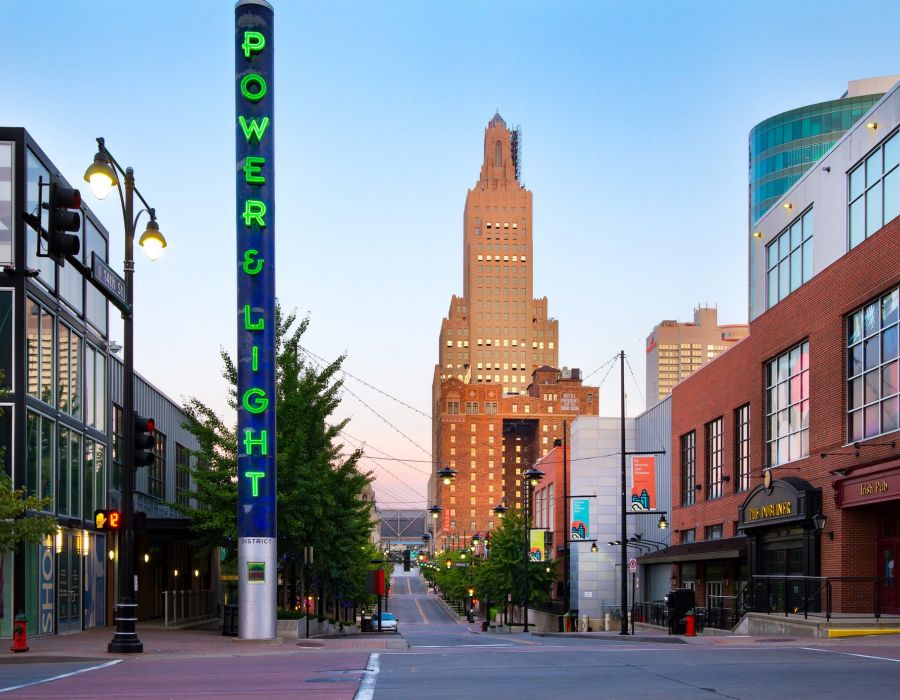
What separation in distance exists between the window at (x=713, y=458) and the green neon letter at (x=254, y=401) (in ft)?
84.9

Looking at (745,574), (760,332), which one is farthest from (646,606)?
(760,332)

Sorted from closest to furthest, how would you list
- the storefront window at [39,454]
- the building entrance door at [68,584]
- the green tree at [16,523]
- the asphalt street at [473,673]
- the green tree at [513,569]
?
the asphalt street at [473,673], the green tree at [16,523], the storefront window at [39,454], the building entrance door at [68,584], the green tree at [513,569]

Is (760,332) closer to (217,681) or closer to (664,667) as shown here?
(664,667)

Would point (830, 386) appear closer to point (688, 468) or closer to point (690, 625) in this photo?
point (690, 625)

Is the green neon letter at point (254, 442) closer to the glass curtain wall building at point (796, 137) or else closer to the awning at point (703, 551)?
the awning at point (703, 551)

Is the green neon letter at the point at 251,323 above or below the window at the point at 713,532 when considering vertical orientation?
above

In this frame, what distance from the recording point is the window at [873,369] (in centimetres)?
3203

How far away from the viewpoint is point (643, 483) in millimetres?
57594

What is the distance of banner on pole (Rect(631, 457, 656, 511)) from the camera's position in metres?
56.8

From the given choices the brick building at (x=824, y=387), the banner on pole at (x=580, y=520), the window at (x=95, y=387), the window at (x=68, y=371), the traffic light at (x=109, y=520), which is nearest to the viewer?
the traffic light at (x=109, y=520)

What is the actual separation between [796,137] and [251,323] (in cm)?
11590

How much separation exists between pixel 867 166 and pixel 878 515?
10077 millimetres

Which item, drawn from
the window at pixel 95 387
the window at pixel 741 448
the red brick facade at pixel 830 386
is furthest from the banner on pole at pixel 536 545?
the window at pixel 95 387

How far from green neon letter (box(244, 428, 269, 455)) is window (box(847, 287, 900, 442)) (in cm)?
1659
